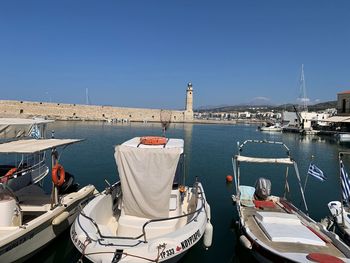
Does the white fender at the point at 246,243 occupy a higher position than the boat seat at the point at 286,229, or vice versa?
the boat seat at the point at 286,229

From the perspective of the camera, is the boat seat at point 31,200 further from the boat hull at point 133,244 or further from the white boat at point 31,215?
the boat hull at point 133,244

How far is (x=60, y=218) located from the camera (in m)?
9.00

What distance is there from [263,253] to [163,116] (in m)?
7.60

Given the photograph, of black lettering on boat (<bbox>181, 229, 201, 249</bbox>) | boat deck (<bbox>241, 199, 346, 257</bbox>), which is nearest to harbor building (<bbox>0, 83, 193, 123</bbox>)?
boat deck (<bbox>241, 199, 346, 257</bbox>)

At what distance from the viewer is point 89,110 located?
100188 millimetres

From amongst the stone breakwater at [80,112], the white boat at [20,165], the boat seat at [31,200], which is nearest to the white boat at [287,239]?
the boat seat at [31,200]

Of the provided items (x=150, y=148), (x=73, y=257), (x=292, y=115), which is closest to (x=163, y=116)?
(x=150, y=148)

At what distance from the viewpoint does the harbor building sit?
81.6 meters

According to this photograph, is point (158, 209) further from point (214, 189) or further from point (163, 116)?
point (214, 189)

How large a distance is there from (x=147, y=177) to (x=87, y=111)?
96.1m

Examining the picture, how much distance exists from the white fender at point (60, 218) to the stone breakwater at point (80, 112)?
6626 centimetres

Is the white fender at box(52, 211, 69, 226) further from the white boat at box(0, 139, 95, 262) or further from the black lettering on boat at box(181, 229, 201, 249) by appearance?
the black lettering on boat at box(181, 229, 201, 249)

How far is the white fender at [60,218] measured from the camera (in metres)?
8.85

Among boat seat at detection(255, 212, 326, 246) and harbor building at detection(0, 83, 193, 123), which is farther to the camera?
harbor building at detection(0, 83, 193, 123)
